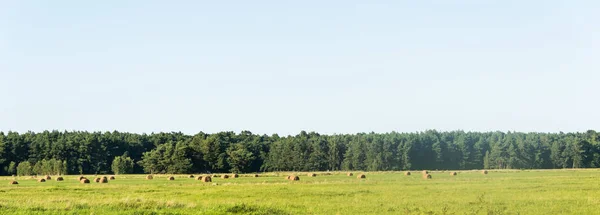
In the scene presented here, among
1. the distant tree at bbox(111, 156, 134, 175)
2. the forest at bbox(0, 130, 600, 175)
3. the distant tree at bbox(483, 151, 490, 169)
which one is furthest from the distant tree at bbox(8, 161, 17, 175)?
the distant tree at bbox(483, 151, 490, 169)

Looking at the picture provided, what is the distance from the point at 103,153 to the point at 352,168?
58097mm

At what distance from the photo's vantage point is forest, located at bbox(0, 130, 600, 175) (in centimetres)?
13725

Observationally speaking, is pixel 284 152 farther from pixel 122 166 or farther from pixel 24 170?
pixel 24 170

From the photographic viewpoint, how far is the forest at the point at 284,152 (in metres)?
137

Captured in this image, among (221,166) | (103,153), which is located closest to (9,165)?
(103,153)

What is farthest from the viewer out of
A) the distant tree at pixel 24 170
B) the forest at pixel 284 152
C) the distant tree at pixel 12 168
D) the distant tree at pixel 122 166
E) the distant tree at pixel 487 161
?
the distant tree at pixel 487 161

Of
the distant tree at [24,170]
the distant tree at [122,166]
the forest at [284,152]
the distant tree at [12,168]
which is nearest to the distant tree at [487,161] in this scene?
the forest at [284,152]

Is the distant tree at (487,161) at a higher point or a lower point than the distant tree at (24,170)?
higher

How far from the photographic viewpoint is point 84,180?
71.7 meters

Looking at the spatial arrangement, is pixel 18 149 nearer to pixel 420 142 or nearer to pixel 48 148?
pixel 48 148

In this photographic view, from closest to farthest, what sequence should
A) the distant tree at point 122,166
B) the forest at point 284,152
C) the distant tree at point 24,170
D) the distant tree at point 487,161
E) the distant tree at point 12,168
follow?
the distant tree at point 24,170
the distant tree at point 122,166
the distant tree at point 12,168
the forest at point 284,152
the distant tree at point 487,161

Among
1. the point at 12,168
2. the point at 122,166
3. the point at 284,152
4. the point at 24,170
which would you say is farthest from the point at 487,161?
the point at 12,168

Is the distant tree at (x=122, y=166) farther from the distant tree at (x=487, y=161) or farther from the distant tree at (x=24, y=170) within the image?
the distant tree at (x=487, y=161)

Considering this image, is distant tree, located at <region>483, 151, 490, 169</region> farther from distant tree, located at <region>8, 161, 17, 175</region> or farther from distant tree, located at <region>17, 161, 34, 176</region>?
distant tree, located at <region>8, 161, 17, 175</region>
